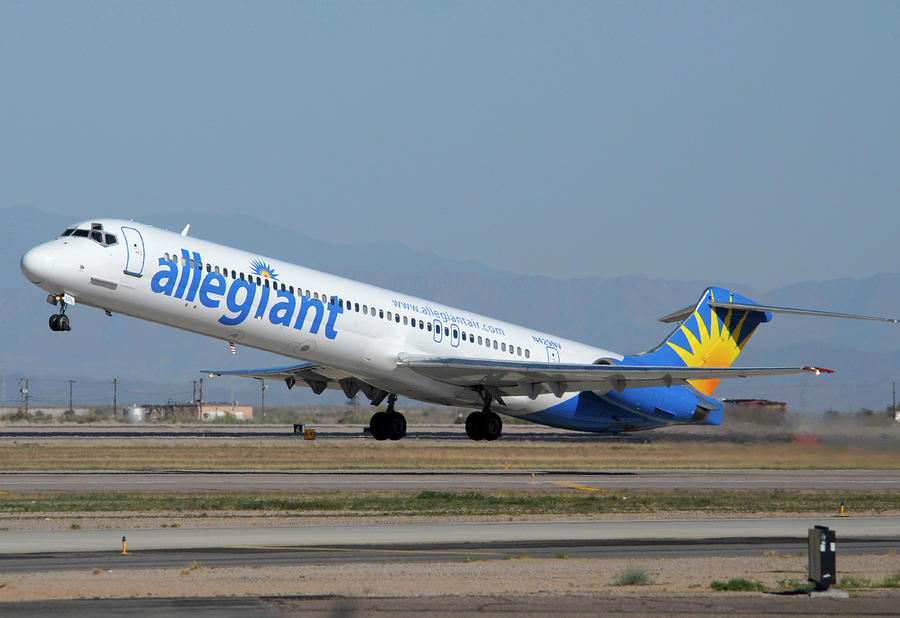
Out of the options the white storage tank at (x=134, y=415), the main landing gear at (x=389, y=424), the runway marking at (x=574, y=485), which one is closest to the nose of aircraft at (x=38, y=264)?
the main landing gear at (x=389, y=424)

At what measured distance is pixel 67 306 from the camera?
30.9 meters

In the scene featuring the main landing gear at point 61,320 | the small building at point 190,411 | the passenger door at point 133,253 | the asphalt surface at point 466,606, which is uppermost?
the passenger door at point 133,253

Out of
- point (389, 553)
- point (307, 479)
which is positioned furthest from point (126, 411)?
point (389, 553)

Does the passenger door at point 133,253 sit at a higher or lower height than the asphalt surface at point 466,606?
higher

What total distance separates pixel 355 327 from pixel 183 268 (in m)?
5.85

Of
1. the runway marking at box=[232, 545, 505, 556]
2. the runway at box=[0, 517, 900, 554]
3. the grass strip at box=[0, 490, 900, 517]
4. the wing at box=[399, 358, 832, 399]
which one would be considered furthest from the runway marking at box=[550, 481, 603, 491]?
the runway marking at box=[232, 545, 505, 556]

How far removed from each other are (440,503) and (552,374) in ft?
25.1

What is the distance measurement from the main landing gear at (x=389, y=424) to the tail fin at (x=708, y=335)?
941 centimetres

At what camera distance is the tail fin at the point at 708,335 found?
4500cm

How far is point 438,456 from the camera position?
167 ft

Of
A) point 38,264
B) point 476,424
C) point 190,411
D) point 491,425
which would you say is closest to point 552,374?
point 491,425

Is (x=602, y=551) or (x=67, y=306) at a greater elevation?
(x=67, y=306)

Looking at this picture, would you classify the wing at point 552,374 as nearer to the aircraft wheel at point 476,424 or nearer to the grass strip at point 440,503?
the aircraft wheel at point 476,424

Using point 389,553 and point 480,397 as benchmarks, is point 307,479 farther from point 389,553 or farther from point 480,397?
point 389,553
